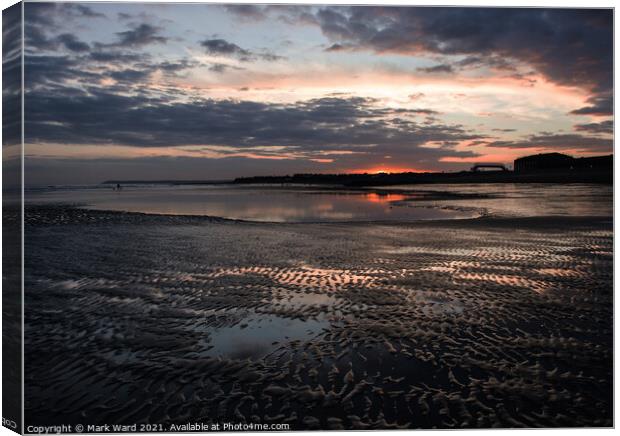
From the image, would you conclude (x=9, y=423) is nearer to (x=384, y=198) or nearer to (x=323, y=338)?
(x=323, y=338)

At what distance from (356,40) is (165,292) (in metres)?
6.43

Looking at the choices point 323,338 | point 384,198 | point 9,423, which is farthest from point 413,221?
point 9,423

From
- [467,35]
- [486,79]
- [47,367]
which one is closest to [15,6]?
[47,367]

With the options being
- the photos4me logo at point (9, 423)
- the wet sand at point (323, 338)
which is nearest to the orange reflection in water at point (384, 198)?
the wet sand at point (323, 338)

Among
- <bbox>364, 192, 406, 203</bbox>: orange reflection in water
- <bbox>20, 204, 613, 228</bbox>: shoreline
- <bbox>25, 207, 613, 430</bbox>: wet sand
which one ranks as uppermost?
Answer: <bbox>364, 192, 406, 203</bbox>: orange reflection in water

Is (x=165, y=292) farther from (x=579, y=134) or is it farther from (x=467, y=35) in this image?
(x=579, y=134)

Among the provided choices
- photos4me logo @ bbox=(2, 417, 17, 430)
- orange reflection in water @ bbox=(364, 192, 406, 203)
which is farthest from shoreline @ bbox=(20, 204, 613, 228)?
photos4me logo @ bbox=(2, 417, 17, 430)

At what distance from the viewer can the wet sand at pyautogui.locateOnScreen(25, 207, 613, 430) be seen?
5.74m

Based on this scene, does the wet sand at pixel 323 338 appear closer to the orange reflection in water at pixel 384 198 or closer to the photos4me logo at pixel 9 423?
the photos4me logo at pixel 9 423

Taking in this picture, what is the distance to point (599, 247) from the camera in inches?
591

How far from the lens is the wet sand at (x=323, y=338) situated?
226 inches

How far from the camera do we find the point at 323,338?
756 centimetres

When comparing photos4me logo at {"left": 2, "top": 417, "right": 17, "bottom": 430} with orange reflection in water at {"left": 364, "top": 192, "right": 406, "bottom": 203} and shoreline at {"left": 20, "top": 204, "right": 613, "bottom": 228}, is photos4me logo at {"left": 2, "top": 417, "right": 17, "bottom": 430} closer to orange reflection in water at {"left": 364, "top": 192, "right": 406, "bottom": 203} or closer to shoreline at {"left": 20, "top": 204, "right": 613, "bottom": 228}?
shoreline at {"left": 20, "top": 204, "right": 613, "bottom": 228}

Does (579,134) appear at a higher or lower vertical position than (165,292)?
higher
